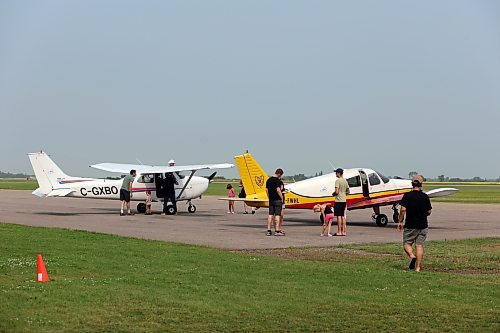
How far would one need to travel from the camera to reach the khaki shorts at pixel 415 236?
1405cm

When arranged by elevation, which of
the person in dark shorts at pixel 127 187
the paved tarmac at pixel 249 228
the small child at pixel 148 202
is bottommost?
the paved tarmac at pixel 249 228

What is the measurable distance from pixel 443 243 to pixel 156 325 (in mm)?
12356

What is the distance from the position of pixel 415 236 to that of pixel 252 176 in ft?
46.1

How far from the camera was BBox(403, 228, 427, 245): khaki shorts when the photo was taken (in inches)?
553

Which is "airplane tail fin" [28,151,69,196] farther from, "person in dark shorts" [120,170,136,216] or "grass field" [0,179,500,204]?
"grass field" [0,179,500,204]

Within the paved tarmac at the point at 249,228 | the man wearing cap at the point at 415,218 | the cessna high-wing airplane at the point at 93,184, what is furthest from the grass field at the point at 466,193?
the man wearing cap at the point at 415,218

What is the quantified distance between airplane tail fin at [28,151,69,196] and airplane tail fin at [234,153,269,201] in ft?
36.1

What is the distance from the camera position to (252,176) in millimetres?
27859

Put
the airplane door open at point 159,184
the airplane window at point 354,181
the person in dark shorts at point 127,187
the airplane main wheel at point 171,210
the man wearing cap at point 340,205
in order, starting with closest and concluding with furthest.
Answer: the man wearing cap at point 340,205 → the airplane window at point 354,181 → the person in dark shorts at point 127,187 → the airplane main wheel at point 171,210 → the airplane door open at point 159,184

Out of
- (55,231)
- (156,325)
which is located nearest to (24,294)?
(156,325)

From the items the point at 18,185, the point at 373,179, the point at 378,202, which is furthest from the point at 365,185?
the point at 18,185

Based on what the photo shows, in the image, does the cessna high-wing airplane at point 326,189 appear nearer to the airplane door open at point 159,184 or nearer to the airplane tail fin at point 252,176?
the airplane tail fin at point 252,176

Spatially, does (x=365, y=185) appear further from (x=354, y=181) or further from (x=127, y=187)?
(x=127, y=187)

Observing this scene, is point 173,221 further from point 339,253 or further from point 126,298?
point 126,298
